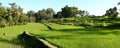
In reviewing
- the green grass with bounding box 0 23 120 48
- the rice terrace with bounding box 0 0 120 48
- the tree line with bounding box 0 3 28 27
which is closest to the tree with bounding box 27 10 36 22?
the rice terrace with bounding box 0 0 120 48

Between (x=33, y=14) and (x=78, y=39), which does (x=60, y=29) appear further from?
(x=33, y=14)

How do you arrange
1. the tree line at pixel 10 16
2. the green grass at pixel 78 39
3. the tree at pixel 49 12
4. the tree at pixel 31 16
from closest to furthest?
the green grass at pixel 78 39 < the tree line at pixel 10 16 < the tree at pixel 31 16 < the tree at pixel 49 12

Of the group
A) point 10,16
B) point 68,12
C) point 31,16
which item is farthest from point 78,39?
point 31,16

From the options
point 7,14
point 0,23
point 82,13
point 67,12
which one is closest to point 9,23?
point 7,14

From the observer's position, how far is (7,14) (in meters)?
67.8

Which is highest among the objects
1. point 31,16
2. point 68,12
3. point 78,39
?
point 78,39

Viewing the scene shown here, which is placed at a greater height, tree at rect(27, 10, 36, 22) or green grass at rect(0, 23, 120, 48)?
green grass at rect(0, 23, 120, 48)

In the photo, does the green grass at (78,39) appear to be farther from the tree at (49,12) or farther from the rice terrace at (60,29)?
the tree at (49,12)

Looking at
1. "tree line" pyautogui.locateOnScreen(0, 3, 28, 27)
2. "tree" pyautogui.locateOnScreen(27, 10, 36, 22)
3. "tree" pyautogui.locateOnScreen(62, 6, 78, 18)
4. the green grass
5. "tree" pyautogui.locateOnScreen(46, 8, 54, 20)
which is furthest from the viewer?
"tree" pyautogui.locateOnScreen(46, 8, 54, 20)

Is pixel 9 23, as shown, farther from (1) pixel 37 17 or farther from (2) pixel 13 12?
(1) pixel 37 17

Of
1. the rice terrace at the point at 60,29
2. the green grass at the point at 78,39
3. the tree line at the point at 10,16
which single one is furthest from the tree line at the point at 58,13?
the green grass at the point at 78,39

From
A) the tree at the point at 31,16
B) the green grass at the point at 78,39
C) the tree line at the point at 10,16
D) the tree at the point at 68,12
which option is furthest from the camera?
the tree at the point at 68,12

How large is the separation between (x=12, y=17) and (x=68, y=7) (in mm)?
76812

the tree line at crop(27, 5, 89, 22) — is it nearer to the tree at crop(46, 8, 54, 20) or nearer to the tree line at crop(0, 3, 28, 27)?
the tree at crop(46, 8, 54, 20)
